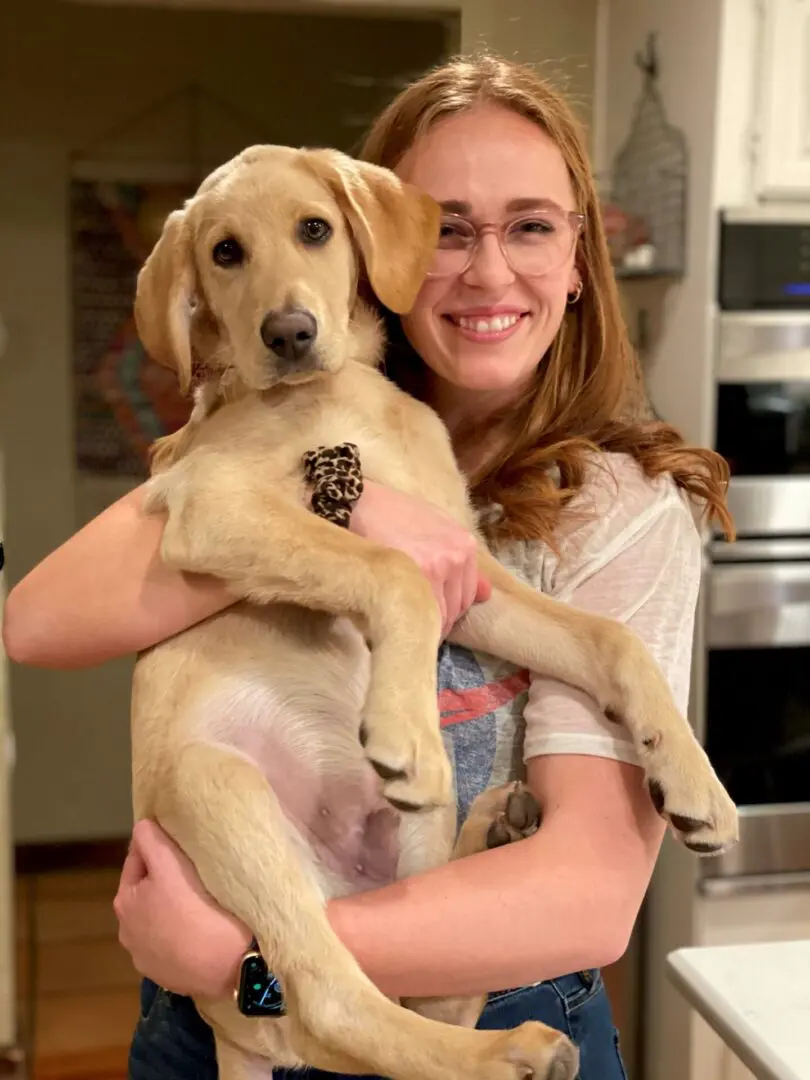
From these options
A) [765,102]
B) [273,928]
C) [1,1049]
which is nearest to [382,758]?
[273,928]

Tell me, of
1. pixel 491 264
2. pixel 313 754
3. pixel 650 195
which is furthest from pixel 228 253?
pixel 650 195

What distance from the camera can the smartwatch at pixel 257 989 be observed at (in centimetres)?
97

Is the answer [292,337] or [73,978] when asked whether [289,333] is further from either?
[73,978]

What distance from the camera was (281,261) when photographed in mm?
1238

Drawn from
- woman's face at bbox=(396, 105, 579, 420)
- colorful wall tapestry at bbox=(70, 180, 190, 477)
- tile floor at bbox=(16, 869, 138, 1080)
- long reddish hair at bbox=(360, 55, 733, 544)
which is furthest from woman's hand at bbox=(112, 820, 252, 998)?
colorful wall tapestry at bbox=(70, 180, 190, 477)

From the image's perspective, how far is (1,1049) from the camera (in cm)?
280

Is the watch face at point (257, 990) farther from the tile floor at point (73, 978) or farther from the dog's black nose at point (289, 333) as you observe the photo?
the tile floor at point (73, 978)

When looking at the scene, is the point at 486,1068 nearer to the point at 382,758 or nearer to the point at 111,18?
the point at 382,758

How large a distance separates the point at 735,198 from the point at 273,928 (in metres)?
1.94

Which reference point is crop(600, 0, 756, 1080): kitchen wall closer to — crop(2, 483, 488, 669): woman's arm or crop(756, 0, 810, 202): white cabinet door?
crop(756, 0, 810, 202): white cabinet door

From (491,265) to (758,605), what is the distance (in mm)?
1461

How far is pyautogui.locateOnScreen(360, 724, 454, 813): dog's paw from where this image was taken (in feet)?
3.20

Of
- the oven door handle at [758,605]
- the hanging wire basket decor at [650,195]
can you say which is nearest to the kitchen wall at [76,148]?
the hanging wire basket decor at [650,195]

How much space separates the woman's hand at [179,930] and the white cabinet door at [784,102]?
1.97m
